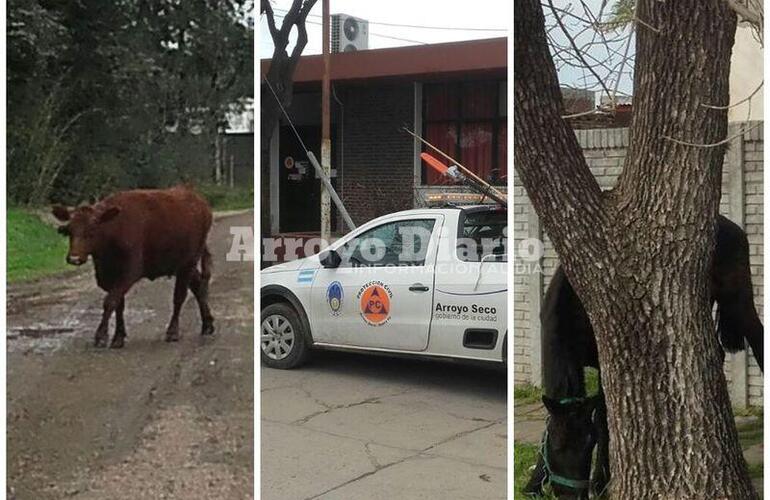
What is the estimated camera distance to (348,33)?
13.6 ft

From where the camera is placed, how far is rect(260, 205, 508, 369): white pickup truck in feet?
13.8

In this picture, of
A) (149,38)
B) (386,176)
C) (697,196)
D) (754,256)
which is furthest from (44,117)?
(754,256)

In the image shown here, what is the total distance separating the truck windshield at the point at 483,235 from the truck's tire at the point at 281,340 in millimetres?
838

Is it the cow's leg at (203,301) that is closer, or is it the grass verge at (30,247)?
the grass verge at (30,247)

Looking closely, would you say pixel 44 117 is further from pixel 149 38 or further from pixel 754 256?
pixel 754 256

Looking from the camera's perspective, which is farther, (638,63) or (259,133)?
(259,133)

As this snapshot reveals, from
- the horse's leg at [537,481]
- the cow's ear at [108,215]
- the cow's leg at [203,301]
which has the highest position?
the cow's ear at [108,215]

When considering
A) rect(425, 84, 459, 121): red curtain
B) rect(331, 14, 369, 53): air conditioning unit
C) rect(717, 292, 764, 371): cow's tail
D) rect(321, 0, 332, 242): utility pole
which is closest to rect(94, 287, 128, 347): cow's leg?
rect(321, 0, 332, 242): utility pole

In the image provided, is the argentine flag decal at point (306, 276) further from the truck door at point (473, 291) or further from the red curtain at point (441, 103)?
the red curtain at point (441, 103)

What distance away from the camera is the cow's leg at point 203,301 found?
4.25 m

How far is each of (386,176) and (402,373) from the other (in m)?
0.90

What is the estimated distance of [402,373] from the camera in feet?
14.1

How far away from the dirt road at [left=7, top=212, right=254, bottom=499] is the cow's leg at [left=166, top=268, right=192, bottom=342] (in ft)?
0.11

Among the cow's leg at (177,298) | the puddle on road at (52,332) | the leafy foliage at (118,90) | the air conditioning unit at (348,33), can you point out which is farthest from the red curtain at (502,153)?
the puddle on road at (52,332)
